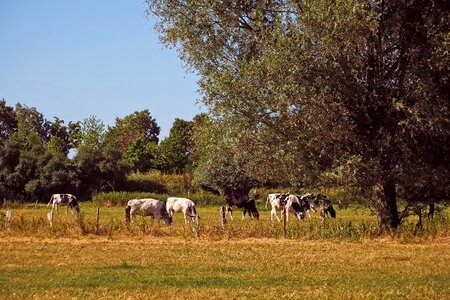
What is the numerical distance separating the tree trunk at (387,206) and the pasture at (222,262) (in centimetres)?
105

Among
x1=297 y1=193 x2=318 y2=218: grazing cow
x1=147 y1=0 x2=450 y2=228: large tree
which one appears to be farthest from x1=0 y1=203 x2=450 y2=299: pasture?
x1=297 y1=193 x2=318 y2=218: grazing cow

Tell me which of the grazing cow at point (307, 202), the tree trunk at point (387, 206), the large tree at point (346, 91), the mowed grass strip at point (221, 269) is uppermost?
the large tree at point (346, 91)

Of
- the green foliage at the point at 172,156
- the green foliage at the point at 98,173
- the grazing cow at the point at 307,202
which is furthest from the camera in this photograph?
the green foliage at the point at 172,156

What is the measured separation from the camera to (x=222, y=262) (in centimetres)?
2008

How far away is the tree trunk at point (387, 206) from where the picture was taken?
97.6 ft

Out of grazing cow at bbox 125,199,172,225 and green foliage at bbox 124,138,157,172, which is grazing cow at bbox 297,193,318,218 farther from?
green foliage at bbox 124,138,157,172

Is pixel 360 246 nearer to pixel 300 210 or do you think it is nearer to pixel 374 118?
pixel 374 118

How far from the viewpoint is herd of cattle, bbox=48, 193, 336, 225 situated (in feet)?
123

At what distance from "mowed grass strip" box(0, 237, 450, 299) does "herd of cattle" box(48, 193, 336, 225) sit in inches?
232

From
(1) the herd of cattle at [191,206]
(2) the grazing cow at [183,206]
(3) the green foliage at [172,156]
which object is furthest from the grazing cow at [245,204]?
(3) the green foliage at [172,156]

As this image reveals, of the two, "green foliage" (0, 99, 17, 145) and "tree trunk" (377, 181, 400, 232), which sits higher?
"green foliage" (0, 99, 17, 145)

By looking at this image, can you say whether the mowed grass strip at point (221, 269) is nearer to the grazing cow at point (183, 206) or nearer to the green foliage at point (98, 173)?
the grazing cow at point (183, 206)

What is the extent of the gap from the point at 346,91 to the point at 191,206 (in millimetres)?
13258

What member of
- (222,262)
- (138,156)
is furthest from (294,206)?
(138,156)
